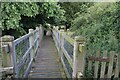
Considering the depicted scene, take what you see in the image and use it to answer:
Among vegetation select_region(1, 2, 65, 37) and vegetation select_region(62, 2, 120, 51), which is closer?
vegetation select_region(62, 2, 120, 51)

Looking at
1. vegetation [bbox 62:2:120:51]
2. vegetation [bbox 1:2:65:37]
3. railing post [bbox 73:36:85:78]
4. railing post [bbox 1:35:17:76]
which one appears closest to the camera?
railing post [bbox 1:35:17:76]

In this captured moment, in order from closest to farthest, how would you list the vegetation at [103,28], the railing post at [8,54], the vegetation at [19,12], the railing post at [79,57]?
1. the railing post at [8,54]
2. the railing post at [79,57]
3. the vegetation at [103,28]
4. the vegetation at [19,12]

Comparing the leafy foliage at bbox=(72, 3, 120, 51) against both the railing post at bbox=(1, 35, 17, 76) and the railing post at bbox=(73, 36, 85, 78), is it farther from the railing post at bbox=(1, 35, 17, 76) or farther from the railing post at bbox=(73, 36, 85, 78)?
the railing post at bbox=(1, 35, 17, 76)

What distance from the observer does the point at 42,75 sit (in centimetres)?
535

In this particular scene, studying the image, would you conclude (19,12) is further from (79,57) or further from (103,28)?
(79,57)

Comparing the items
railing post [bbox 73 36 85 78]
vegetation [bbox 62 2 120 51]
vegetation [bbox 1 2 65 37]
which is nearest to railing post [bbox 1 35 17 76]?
railing post [bbox 73 36 85 78]

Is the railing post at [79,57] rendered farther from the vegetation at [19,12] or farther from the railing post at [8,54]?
the vegetation at [19,12]

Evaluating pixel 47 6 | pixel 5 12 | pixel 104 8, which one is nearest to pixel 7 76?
pixel 104 8

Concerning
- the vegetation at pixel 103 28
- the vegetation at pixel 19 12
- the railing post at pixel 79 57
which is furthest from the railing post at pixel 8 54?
the vegetation at pixel 19 12

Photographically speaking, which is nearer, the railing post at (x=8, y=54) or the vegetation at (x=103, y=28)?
the railing post at (x=8, y=54)

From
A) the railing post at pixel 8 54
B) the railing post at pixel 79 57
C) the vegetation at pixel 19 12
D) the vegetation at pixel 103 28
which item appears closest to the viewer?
the railing post at pixel 8 54

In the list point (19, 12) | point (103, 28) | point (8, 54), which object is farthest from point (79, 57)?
point (19, 12)

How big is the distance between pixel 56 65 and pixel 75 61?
3.43 meters

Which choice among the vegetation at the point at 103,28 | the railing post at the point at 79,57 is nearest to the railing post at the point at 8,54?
the railing post at the point at 79,57
